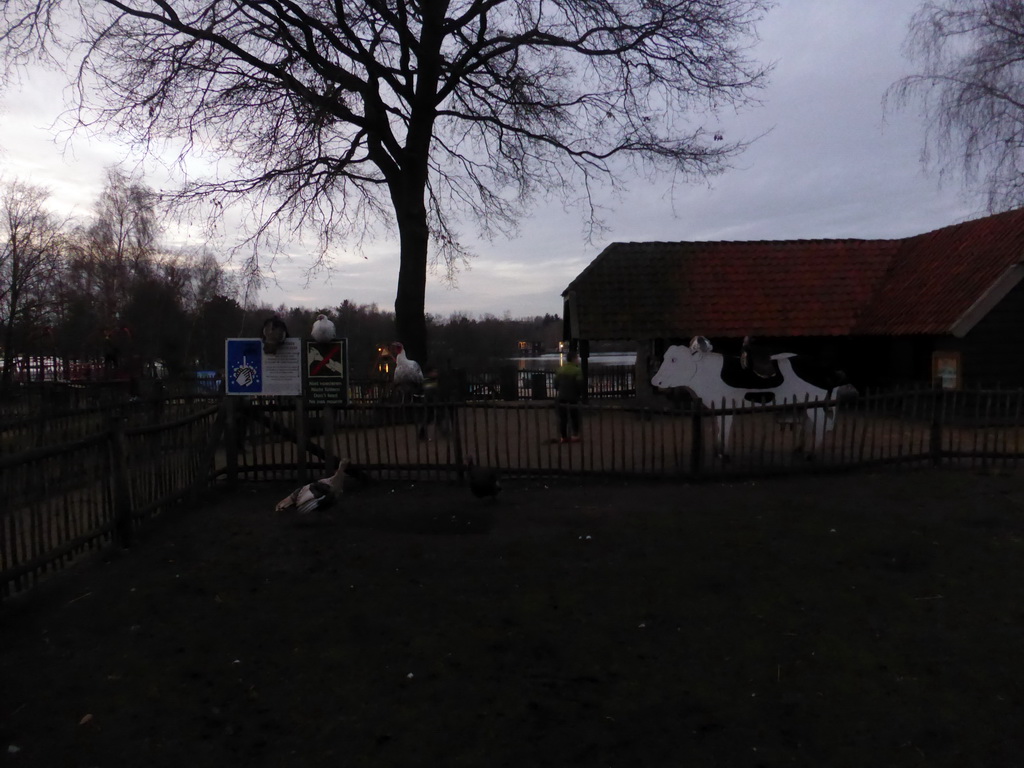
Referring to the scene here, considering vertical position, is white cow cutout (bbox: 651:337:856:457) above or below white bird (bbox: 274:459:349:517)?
above

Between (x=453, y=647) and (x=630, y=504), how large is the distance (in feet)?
15.3

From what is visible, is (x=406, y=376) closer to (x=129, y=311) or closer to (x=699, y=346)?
(x=699, y=346)

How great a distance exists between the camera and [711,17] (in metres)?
16.4

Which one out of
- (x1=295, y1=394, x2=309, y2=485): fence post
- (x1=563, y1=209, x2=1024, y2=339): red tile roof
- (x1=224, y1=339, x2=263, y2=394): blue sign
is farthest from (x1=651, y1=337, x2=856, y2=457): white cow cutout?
(x1=563, y1=209, x2=1024, y2=339): red tile roof

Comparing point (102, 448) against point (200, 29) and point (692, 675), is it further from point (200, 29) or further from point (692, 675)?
point (200, 29)

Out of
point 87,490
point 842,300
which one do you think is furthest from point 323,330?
point 842,300

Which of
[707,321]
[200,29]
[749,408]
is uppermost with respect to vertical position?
[200,29]

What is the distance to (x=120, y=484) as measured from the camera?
7.57 meters

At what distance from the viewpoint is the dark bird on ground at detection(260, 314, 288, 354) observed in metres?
11.0

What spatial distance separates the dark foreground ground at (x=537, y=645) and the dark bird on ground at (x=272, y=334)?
3.07m

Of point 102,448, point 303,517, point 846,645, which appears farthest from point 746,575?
point 102,448

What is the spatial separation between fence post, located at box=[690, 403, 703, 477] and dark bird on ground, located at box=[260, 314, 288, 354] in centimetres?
576

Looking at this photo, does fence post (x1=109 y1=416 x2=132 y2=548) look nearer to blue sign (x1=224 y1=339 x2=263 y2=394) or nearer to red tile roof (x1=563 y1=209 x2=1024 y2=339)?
blue sign (x1=224 y1=339 x2=263 y2=394)

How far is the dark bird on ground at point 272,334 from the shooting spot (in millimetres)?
11000
